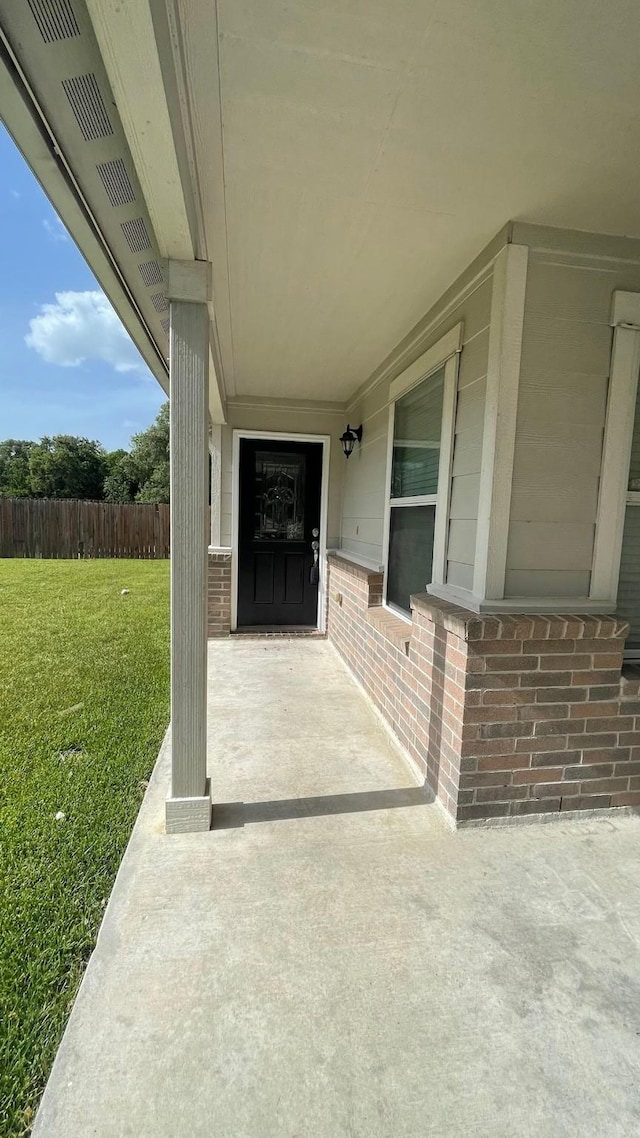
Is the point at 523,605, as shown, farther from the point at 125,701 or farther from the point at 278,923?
the point at 125,701

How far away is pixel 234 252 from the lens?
228cm

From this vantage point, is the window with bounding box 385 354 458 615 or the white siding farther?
the window with bounding box 385 354 458 615

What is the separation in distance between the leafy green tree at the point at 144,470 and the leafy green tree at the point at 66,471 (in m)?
1.63

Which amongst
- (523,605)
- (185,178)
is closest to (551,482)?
(523,605)

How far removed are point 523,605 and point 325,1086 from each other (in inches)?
62.9

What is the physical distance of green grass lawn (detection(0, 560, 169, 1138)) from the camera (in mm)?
1230

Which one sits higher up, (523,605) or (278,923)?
(523,605)

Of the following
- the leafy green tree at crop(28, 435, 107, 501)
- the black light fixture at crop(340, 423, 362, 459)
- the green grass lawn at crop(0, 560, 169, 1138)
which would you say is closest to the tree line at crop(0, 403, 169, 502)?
the leafy green tree at crop(28, 435, 107, 501)

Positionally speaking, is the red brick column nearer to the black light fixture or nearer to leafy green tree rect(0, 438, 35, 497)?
the black light fixture

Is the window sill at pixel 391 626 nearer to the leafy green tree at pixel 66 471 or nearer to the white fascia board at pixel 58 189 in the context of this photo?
the white fascia board at pixel 58 189

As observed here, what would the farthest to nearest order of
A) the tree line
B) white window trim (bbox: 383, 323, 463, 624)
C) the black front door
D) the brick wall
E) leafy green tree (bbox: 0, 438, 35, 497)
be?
leafy green tree (bbox: 0, 438, 35, 497), the tree line, the black front door, the brick wall, white window trim (bbox: 383, 323, 463, 624)

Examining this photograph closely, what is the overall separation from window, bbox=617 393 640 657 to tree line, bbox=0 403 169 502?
2567 cm

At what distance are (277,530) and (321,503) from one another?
0.54 meters

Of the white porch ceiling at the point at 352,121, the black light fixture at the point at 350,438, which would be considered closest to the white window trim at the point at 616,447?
the white porch ceiling at the point at 352,121
